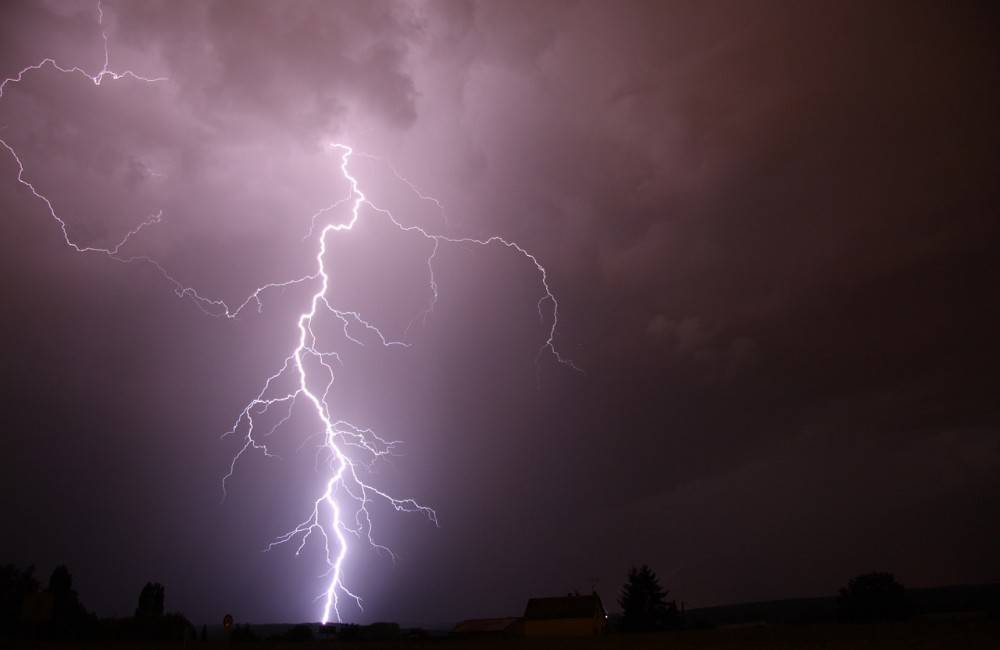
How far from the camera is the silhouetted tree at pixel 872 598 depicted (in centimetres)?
3953

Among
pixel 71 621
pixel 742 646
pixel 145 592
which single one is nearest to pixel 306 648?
pixel 71 621

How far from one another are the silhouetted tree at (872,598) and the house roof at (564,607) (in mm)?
15193

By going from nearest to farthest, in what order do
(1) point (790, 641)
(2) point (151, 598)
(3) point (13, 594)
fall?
(1) point (790, 641)
(3) point (13, 594)
(2) point (151, 598)

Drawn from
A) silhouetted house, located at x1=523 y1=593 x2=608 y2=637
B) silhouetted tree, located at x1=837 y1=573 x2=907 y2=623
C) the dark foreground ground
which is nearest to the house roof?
silhouetted house, located at x1=523 y1=593 x2=608 y2=637

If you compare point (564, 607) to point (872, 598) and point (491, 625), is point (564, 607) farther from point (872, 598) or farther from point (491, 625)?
point (872, 598)

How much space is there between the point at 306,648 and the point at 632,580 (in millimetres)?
30020

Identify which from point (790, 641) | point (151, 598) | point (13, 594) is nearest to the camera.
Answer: point (790, 641)

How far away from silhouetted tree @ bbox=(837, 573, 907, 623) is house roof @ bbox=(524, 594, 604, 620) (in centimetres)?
1519

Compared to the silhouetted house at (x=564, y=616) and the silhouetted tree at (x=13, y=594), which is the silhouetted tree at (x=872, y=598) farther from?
the silhouetted tree at (x=13, y=594)

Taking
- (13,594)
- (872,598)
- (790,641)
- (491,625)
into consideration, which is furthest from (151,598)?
(872,598)

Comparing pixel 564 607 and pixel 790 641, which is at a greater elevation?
pixel 564 607

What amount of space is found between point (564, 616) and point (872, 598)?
65.7 ft

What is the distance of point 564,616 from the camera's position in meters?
36.3

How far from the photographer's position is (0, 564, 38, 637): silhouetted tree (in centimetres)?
2141
